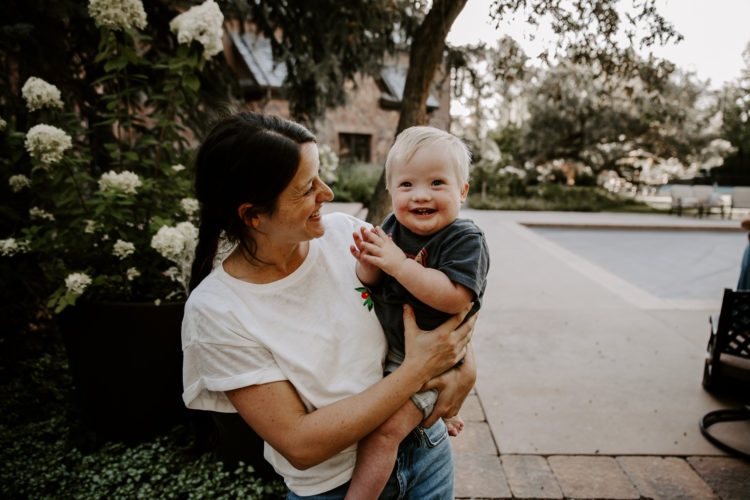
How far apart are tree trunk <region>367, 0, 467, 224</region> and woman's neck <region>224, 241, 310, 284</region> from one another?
2.96 metres

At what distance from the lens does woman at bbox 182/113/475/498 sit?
112 centimetres

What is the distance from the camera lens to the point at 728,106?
1449 inches

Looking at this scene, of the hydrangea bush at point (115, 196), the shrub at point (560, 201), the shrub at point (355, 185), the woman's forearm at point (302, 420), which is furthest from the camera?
the shrub at point (560, 201)

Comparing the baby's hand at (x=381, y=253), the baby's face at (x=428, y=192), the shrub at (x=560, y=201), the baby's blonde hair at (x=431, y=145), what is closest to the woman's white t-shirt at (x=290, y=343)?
the baby's hand at (x=381, y=253)

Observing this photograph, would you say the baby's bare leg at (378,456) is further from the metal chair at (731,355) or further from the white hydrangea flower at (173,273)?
the metal chair at (731,355)

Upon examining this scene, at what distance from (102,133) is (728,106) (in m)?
46.8

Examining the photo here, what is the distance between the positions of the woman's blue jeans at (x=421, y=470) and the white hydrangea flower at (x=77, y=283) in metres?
1.60

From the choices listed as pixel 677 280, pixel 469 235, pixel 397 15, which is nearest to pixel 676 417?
pixel 469 235

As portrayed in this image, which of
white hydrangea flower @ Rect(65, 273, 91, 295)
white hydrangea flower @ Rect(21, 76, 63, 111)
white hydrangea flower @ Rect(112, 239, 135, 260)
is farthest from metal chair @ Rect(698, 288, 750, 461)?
white hydrangea flower @ Rect(21, 76, 63, 111)

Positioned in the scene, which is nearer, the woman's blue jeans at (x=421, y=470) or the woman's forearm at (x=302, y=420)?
the woman's forearm at (x=302, y=420)

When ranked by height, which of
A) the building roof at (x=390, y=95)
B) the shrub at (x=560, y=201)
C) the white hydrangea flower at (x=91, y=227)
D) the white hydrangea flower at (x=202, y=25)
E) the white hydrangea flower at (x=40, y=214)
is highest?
the building roof at (x=390, y=95)

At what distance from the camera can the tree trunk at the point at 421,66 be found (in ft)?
14.0

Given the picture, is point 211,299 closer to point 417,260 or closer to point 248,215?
point 248,215

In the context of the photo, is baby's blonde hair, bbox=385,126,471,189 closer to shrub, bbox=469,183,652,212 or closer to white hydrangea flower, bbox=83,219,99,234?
white hydrangea flower, bbox=83,219,99,234
